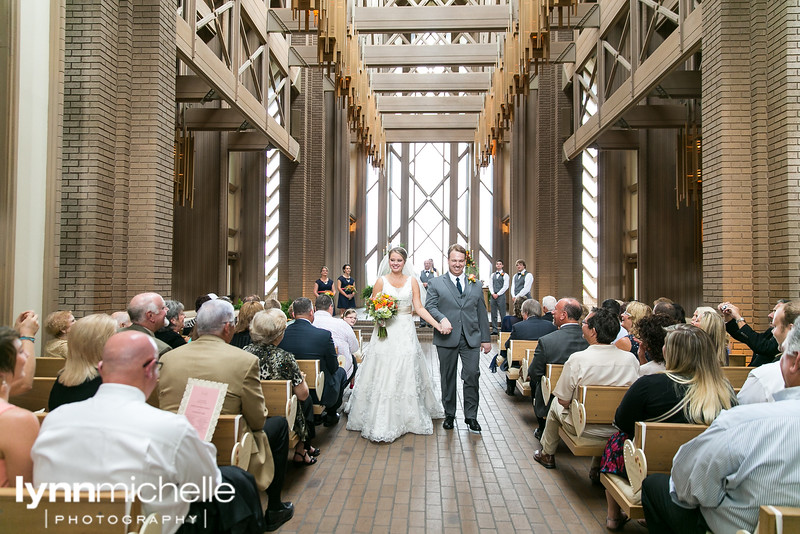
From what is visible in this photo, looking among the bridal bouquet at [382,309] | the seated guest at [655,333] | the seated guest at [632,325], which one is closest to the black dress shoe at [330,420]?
the bridal bouquet at [382,309]

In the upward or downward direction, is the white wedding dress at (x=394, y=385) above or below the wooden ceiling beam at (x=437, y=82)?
below

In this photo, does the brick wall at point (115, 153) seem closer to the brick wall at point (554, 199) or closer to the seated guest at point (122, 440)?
the seated guest at point (122, 440)

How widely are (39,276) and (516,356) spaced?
5.17 meters

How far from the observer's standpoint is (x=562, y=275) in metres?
15.2

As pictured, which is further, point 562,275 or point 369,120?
point 562,275

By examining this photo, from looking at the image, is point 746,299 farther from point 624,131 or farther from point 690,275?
point 624,131

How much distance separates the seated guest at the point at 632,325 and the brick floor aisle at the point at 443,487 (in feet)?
3.49

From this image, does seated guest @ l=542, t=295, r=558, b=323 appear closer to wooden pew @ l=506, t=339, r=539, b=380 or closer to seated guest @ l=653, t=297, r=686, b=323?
wooden pew @ l=506, t=339, r=539, b=380

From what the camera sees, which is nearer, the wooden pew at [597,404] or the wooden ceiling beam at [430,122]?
the wooden pew at [597,404]

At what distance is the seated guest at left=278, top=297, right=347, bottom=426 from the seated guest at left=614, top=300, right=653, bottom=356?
8.36 feet

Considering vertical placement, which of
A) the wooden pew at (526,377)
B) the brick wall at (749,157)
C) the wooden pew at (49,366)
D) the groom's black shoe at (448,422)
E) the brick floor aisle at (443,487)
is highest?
the brick wall at (749,157)

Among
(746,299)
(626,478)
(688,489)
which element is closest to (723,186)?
(746,299)

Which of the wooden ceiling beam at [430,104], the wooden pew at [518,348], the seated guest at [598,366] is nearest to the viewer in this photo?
the seated guest at [598,366]

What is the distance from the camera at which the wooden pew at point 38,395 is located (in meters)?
3.90
